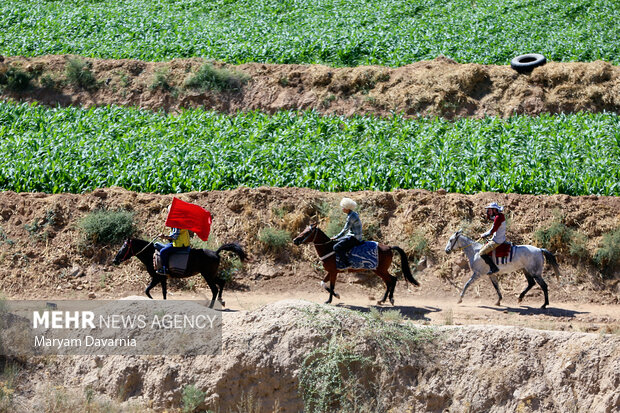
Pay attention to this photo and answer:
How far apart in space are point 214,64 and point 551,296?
17.1 m

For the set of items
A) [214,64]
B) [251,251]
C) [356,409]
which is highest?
[214,64]

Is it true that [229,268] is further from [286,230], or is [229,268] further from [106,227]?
[106,227]

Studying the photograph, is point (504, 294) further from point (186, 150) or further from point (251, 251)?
point (186, 150)

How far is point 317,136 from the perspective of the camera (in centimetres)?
2392

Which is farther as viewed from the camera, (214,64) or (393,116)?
(214,64)

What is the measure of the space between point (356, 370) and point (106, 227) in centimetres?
Result: 941

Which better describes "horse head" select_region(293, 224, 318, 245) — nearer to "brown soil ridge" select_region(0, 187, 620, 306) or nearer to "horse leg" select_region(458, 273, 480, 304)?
"brown soil ridge" select_region(0, 187, 620, 306)

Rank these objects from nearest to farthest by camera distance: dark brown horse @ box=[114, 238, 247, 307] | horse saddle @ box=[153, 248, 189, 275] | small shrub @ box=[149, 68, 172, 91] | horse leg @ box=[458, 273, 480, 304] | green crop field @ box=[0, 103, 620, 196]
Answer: horse saddle @ box=[153, 248, 189, 275] < dark brown horse @ box=[114, 238, 247, 307] < horse leg @ box=[458, 273, 480, 304] < green crop field @ box=[0, 103, 620, 196] < small shrub @ box=[149, 68, 172, 91]

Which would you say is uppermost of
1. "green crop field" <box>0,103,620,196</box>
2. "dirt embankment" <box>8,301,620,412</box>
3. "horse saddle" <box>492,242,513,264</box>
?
"green crop field" <box>0,103,620,196</box>

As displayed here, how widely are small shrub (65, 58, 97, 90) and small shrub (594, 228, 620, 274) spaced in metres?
19.9

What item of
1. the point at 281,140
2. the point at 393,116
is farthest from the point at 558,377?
the point at 393,116

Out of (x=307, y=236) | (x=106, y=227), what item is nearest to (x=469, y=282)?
(x=307, y=236)

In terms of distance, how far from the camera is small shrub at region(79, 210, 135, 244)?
1891 centimetres

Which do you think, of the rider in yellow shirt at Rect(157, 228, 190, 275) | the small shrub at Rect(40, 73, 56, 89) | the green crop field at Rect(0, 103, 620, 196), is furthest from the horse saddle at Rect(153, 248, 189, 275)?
the small shrub at Rect(40, 73, 56, 89)
